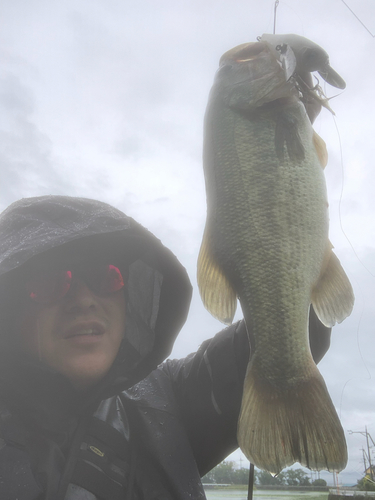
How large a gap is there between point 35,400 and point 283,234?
1664 mm

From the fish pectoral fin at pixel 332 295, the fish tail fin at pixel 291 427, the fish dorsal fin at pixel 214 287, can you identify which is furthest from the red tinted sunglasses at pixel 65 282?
the fish pectoral fin at pixel 332 295

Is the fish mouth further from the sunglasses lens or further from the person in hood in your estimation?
the sunglasses lens

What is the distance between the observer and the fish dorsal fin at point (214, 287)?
179 cm

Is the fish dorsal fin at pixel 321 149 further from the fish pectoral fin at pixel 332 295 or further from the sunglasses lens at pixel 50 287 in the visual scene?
the sunglasses lens at pixel 50 287

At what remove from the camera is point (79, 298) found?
7.89 ft

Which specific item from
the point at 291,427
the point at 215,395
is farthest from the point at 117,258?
the point at 291,427

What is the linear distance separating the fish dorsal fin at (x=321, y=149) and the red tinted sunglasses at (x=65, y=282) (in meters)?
1.43

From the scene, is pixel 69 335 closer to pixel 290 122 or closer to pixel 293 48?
pixel 290 122

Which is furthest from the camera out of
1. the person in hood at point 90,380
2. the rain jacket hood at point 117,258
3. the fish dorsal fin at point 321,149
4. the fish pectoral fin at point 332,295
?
the rain jacket hood at point 117,258

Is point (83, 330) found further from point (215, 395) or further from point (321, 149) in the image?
point (321, 149)

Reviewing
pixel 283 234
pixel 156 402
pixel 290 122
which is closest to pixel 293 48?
pixel 290 122

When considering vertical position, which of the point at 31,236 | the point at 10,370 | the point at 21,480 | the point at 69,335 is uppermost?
the point at 31,236

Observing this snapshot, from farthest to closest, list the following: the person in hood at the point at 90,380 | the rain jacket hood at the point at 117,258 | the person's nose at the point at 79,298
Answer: the person's nose at the point at 79,298 < the rain jacket hood at the point at 117,258 < the person in hood at the point at 90,380

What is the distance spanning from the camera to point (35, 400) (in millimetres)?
2232
